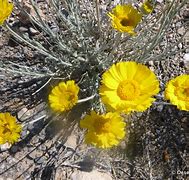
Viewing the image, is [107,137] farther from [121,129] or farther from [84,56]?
[84,56]

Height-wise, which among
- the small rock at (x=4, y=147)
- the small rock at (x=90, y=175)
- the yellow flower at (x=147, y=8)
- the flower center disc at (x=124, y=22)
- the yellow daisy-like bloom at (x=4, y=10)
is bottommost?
the small rock at (x=90, y=175)

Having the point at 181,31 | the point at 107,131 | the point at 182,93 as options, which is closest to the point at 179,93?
the point at 182,93

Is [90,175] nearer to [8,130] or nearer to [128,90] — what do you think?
[8,130]

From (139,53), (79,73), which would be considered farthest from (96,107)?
(139,53)

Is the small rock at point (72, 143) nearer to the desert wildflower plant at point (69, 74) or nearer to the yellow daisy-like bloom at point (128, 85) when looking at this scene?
the desert wildflower plant at point (69, 74)

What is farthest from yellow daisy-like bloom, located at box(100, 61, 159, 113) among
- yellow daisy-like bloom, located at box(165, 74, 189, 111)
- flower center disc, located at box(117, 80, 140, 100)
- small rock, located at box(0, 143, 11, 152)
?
small rock, located at box(0, 143, 11, 152)

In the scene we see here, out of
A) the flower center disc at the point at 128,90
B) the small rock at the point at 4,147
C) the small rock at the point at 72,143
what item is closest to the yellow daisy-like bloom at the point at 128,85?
the flower center disc at the point at 128,90
